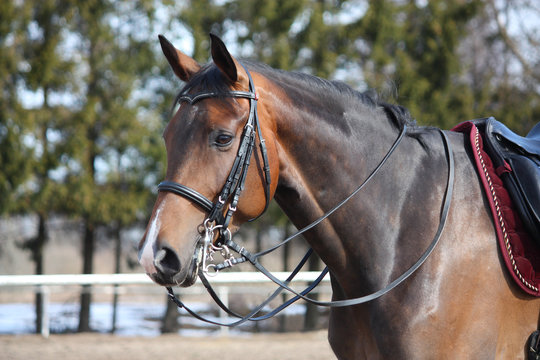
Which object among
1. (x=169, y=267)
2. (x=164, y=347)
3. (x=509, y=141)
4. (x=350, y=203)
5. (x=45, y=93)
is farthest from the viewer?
(x=45, y=93)

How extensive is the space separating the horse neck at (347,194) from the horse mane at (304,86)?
112mm

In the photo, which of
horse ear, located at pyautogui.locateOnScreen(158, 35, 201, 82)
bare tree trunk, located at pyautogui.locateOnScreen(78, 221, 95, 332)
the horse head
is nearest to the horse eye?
the horse head

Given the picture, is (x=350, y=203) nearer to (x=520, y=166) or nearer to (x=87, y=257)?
(x=520, y=166)

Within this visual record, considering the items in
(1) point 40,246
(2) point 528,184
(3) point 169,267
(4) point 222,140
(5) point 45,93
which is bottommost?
(1) point 40,246

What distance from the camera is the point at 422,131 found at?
2639 mm

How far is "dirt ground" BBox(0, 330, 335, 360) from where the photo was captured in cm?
733

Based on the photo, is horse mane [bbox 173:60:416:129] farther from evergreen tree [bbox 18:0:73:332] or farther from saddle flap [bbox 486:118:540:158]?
evergreen tree [bbox 18:0:73:332]

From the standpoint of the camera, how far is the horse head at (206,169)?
6.68ft

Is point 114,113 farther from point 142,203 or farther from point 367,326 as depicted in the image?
point 367,326

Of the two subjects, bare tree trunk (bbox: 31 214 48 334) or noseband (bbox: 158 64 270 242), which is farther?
bare tree trunk (bbox: 31 214 48 334)

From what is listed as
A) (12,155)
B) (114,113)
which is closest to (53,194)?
(12,155)

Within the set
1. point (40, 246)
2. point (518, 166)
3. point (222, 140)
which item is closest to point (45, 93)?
point (40, 246)

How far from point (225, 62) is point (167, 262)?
85cm

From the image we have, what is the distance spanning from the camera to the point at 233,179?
2162 millimetres
